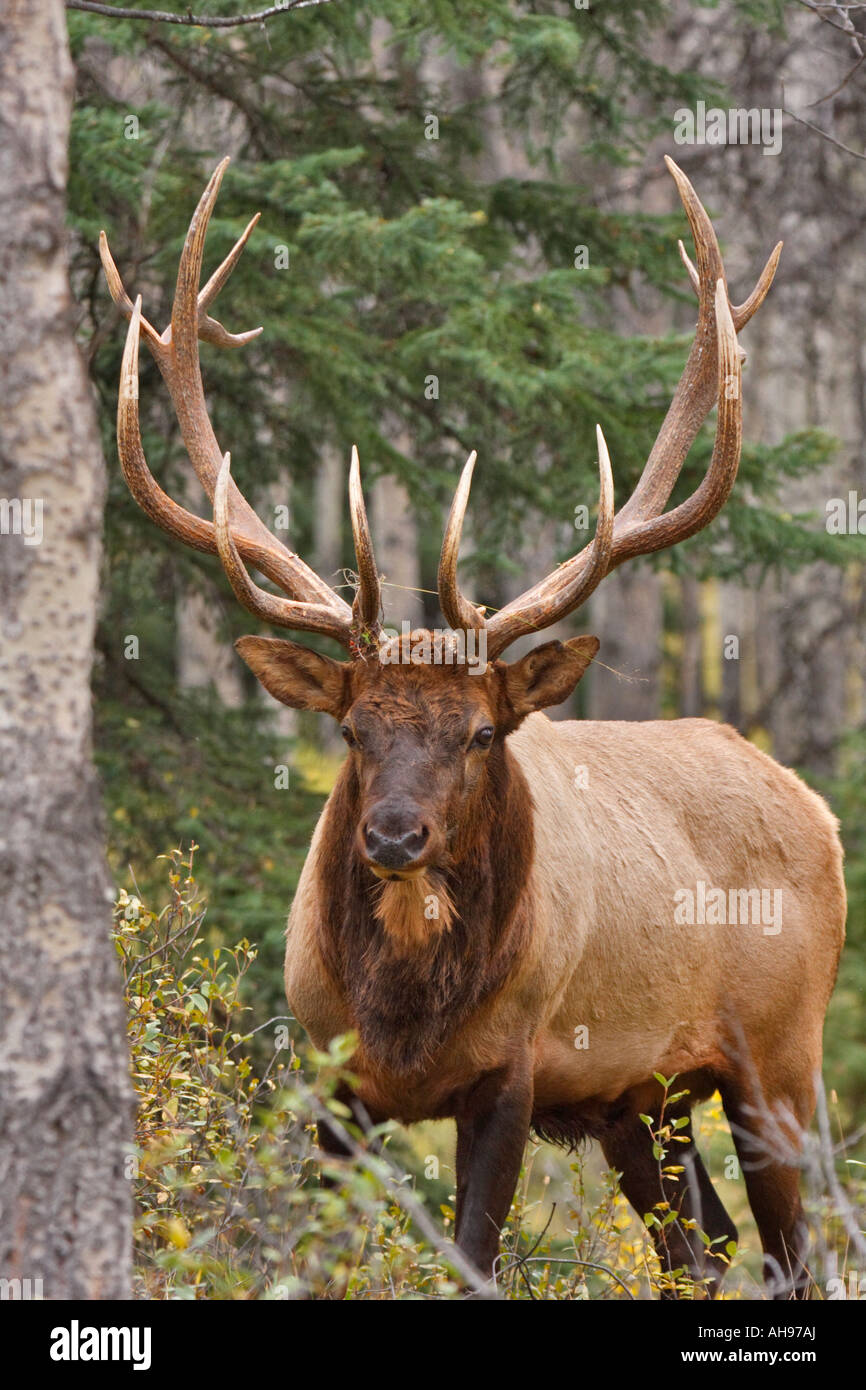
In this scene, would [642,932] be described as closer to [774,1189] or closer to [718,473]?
[774,1189]

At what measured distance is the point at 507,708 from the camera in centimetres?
584

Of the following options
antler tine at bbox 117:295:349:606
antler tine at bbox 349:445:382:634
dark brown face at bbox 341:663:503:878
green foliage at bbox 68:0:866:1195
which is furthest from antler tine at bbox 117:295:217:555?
green foliage at bbox 68:0:866:1195

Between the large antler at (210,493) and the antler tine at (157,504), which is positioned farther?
the antler tine at (157,504)

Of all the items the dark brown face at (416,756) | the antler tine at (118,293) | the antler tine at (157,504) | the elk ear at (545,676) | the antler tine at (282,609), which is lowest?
the dark brown face at (416,756)

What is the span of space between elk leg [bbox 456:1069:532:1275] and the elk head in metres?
0.79

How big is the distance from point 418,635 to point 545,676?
482mm

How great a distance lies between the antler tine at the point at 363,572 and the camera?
5.52 meters

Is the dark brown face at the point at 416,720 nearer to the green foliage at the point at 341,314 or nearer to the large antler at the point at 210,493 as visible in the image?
the large antler at the point at 210,493

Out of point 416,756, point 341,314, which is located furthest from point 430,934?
point 341,314

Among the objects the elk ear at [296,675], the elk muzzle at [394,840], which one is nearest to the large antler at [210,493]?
the elk ear at [296,675]

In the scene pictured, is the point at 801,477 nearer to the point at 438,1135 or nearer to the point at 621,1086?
the point at 621,1086

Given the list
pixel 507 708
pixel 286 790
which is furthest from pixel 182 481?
pixel 507 708

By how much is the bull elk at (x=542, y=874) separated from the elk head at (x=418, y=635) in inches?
0.4

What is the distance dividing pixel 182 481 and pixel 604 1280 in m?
5.10
